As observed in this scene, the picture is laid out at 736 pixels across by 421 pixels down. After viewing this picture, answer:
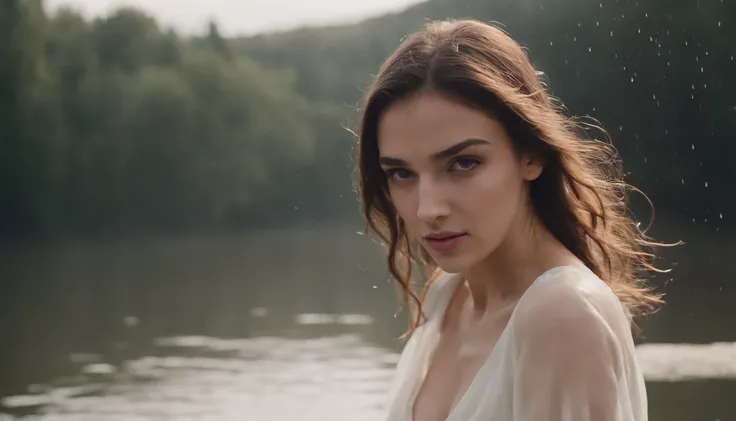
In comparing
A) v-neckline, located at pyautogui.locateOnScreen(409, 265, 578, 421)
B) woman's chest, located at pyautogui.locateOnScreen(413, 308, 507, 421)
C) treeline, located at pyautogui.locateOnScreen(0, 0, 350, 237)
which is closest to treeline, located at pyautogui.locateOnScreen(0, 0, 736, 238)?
treeline, located at pyautogui.locateOnScreen(0, 0, 350, 237)

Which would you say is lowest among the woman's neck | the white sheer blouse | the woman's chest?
the woman's chest

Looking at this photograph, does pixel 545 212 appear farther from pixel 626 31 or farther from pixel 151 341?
pixel 151 341

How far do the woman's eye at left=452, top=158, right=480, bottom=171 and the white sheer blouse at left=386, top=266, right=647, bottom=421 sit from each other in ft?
0.37

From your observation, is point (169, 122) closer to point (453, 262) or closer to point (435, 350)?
point (435, 350)

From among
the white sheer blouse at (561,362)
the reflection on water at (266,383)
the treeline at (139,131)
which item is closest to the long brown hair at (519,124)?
the white sheer blouse at (561,362)

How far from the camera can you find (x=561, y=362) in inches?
25.1

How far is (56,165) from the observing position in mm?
3666

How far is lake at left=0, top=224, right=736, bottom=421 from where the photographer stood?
2555 mm

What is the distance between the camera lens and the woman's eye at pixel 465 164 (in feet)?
2.42

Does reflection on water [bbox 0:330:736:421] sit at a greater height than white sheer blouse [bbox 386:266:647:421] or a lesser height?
lesser

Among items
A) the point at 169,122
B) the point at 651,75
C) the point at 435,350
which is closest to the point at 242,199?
the point at 169,122

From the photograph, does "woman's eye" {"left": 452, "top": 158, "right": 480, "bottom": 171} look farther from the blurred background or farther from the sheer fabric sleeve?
the blurred background

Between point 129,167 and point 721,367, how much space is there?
253 centimetres

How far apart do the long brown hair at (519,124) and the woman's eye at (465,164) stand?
0.04 m
